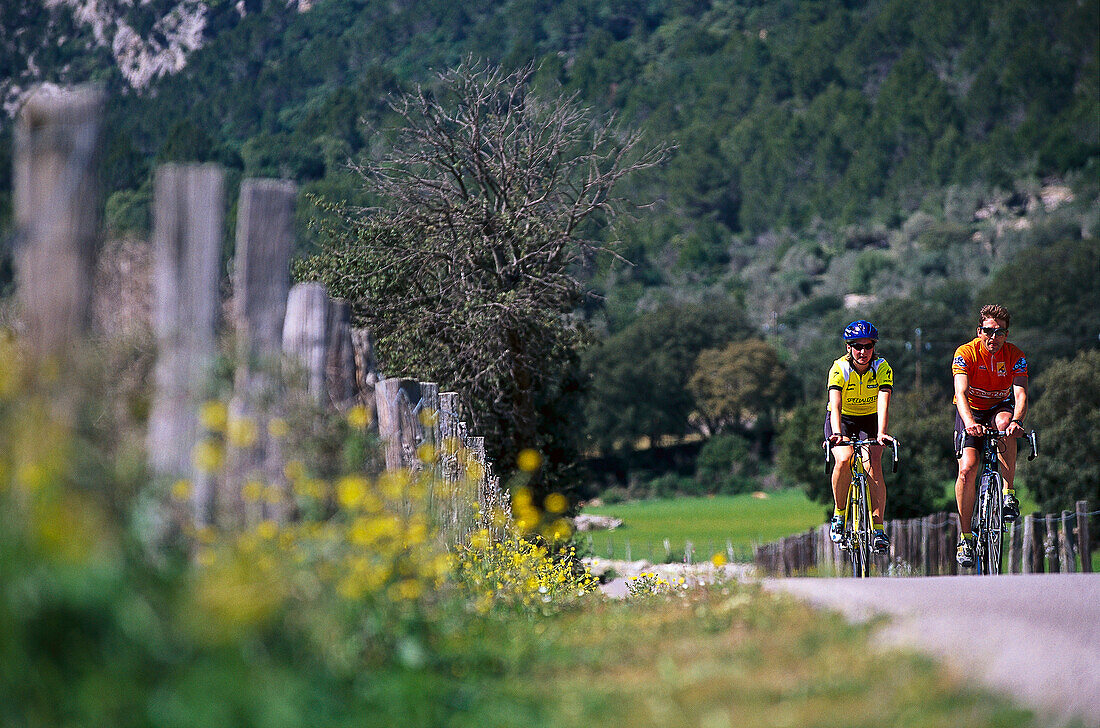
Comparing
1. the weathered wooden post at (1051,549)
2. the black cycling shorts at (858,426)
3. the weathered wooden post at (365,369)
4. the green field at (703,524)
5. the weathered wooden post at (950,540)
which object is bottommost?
the green field at (703,524)

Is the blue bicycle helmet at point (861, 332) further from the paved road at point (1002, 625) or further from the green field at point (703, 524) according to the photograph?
the green field at point (703, 524)

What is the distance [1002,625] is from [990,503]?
18.1 feet

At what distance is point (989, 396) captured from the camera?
36.4 feet

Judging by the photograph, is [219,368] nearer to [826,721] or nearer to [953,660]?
[826,721]

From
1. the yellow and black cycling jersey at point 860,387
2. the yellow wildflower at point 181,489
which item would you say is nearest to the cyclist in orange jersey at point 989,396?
the yellow and black cycling jersey at point 860,387

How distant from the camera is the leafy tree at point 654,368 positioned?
89.7 metres

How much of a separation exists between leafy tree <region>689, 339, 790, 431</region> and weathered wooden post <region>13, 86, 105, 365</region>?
8776cm

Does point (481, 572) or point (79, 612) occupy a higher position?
point (79, 612)

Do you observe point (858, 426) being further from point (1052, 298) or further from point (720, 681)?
point (1052, 298)

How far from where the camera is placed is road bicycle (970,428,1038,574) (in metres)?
11.0

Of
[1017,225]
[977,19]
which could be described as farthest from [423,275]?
[977,19]

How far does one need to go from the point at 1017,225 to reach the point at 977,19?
4608 cm

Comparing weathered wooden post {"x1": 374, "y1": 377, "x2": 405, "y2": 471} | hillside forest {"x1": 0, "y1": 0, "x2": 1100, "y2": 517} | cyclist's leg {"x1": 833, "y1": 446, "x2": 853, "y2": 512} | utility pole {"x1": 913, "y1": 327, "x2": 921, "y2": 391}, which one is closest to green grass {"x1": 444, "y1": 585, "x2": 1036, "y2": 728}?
weathered wooden post {"x1": 374, "y1": 377, "x2": 405, "y2": 471}

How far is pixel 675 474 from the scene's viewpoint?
304ft
